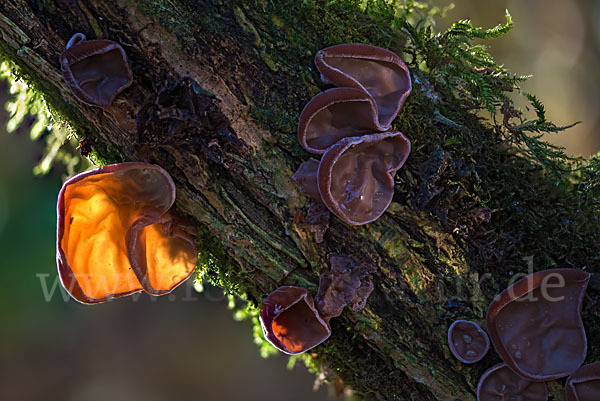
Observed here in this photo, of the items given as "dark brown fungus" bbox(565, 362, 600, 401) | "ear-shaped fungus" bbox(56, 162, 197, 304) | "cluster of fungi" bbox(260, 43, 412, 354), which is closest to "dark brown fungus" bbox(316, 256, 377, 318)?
"cluster of fungi" bbox(260, 43, 412, 354)

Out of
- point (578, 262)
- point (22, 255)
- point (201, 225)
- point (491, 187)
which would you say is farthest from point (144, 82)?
point (22, 255)

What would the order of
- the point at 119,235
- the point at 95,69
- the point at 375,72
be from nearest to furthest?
the point at 95,69
the point at 375,72
the point at 119,235

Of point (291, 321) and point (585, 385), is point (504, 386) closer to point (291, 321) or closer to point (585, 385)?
point (585, 385)

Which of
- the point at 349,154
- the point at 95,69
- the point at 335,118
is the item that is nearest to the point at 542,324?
the point at 349,154

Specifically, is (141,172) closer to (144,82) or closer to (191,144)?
(191,144)

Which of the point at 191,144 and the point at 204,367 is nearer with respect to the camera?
the point at 191,144

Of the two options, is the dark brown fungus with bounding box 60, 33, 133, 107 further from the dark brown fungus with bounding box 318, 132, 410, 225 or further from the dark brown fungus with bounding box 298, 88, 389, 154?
the dark brown fungus with bounding box 318, 132, 410, 225
